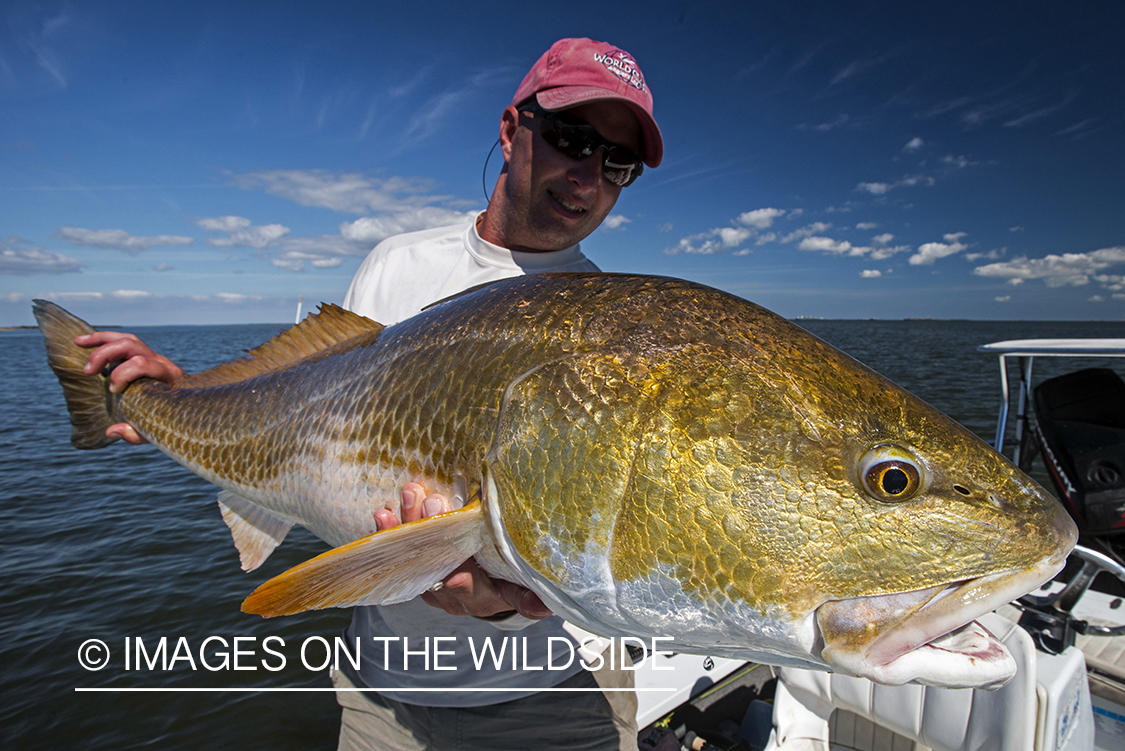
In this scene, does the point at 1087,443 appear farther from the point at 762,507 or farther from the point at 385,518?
the point at 385,518

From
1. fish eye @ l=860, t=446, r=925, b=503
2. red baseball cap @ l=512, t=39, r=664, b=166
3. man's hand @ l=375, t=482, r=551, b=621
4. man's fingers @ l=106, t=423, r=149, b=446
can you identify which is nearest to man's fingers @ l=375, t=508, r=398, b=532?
man's hand @ l=375, t=482, r=551, b=621

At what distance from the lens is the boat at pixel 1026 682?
7.88ft

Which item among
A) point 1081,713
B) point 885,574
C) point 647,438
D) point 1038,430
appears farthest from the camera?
point 1038,430

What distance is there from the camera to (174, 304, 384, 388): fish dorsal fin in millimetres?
2289

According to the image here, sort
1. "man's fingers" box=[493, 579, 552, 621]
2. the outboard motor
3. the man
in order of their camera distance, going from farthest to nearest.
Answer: the outboard motor
the man
"man's fingers" box=[493, 579, 552, 621]

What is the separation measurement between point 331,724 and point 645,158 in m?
6.85

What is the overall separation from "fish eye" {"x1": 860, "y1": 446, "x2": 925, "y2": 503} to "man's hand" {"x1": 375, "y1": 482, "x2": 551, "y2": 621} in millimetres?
978

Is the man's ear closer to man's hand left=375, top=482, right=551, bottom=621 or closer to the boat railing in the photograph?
man's hand left=375, top=482, right=551, bottom=621

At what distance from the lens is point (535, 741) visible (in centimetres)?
225

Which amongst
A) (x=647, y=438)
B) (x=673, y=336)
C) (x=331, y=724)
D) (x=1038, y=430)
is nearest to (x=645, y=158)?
(x=673, y=336)

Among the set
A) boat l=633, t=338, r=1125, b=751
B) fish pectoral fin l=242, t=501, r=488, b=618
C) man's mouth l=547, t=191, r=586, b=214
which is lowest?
boat l=633, t=338, r=1125, b=751

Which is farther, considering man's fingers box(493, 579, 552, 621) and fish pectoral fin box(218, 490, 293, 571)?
fish pectoral fin box(218, 490, 293, 571)

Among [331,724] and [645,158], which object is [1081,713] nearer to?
[645,158]

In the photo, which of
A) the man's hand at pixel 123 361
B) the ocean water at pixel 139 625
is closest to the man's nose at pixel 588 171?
the man's hand at pixel 123 361
